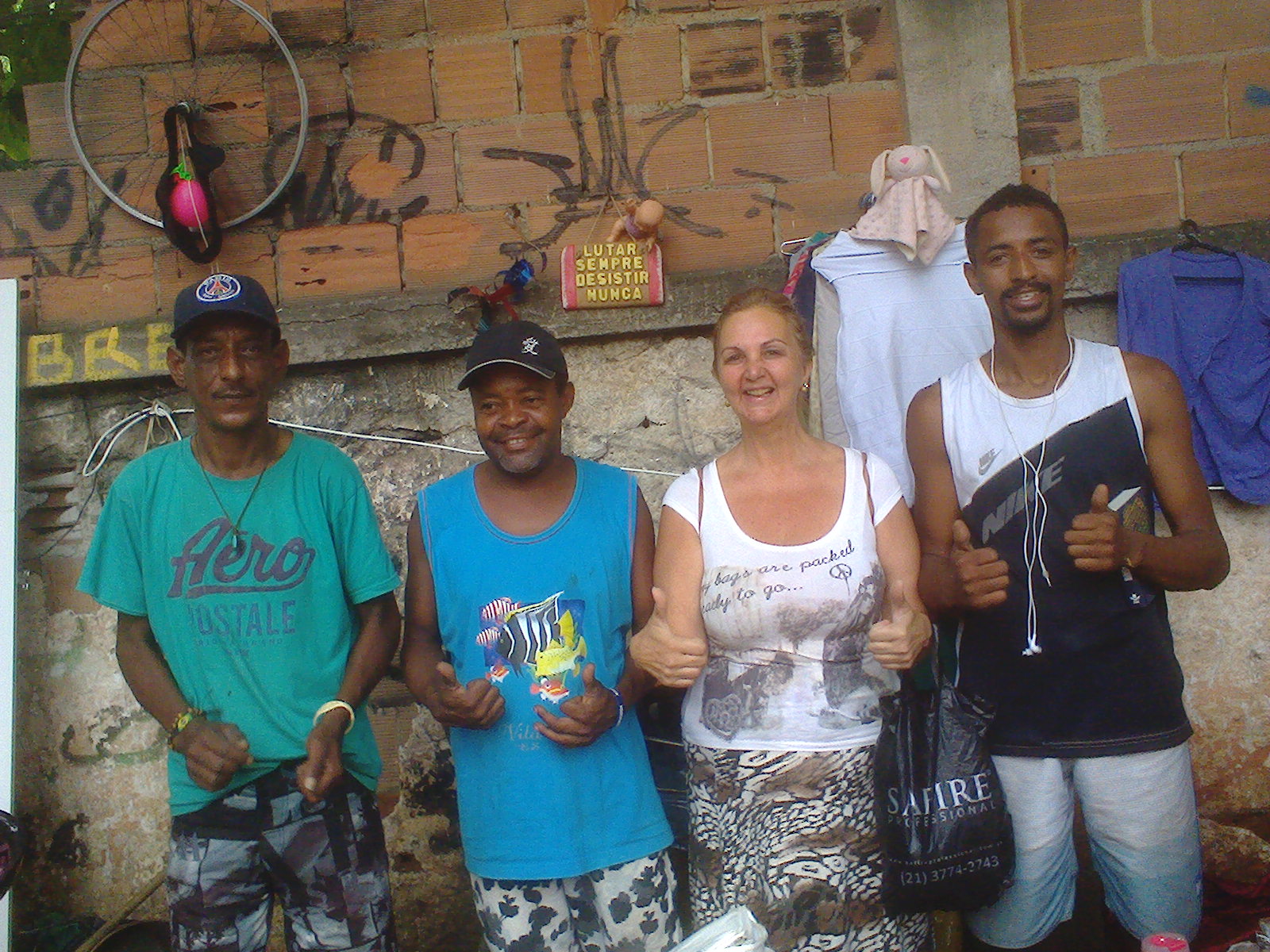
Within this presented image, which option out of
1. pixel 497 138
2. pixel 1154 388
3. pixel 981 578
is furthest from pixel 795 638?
pixel 497 138

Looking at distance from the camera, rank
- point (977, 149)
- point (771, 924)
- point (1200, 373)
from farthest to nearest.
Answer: point (977, 149)
point (1200, 373)
point (771, 924)

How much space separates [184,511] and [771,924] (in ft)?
5.06

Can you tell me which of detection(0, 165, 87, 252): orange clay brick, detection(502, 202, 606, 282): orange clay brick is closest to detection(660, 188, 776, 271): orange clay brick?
detection(502, 202, 606, 282): orange clay brick

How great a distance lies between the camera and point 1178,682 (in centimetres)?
248

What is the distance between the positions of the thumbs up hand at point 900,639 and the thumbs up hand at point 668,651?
347mm

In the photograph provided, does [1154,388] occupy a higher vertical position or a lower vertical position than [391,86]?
lower

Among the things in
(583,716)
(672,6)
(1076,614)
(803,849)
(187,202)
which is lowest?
(803,849)

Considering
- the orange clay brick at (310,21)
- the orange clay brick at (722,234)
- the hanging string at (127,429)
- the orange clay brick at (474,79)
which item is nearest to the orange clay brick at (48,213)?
the hanging string at (127,429)

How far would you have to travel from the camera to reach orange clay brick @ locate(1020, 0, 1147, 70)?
341 centimetres

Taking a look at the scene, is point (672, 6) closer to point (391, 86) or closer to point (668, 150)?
point (668, 150)

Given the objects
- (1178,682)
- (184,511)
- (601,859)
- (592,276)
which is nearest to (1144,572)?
(1178,682)

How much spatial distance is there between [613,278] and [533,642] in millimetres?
1384

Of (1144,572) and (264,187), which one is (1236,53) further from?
(264,187)

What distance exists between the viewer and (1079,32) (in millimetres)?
3412
